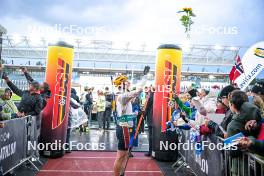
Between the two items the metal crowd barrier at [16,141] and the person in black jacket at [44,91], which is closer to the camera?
the metal crowd barrier at [16,141]

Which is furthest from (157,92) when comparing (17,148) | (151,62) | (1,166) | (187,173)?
(151,62)

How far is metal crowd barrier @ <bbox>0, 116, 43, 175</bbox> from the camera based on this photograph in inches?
184

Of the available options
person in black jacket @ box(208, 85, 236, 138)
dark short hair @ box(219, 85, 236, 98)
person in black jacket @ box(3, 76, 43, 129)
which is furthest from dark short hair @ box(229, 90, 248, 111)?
person in black jacket @ box(3, 76, 43, 129)

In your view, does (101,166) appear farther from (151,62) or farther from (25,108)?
(151,62)

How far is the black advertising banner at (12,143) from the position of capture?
463 cm

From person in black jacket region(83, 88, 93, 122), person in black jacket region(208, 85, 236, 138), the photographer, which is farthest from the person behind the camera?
person in black jacket region(83, 88, 93, 122)

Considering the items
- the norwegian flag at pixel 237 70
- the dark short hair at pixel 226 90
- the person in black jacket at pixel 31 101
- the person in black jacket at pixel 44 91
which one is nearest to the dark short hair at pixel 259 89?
the dark short hair at pixel 226 90

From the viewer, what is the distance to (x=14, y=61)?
2991 centimetres

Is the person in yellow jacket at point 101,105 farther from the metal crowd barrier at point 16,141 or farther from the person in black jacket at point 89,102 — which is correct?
the metal crowd barrier at point 16,141

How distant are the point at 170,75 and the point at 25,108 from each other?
143 inches

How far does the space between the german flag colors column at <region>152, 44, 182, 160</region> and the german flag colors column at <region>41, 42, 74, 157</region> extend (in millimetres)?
2500

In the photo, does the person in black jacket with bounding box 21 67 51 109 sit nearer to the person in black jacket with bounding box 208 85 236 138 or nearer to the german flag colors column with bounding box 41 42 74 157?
the german flag colors column with bounding box 41 42 74 157

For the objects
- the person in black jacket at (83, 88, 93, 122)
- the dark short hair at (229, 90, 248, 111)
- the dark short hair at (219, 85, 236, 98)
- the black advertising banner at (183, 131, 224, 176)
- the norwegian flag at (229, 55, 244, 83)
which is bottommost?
the black advertising banner at (183, 131, 224, 176)

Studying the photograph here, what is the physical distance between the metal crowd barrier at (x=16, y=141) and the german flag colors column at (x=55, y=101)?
0.69 metres
